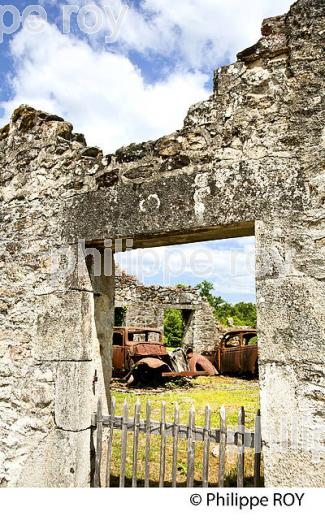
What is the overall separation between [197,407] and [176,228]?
17.7ft

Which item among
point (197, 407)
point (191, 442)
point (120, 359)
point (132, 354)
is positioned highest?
point (191, 442)

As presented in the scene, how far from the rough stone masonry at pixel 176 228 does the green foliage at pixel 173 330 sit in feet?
56.5

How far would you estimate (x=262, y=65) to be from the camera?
3.03m

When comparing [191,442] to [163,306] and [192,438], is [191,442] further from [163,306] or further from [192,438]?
[163,306]

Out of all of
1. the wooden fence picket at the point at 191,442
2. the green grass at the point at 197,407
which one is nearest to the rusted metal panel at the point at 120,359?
the green grass at the point at 197,407

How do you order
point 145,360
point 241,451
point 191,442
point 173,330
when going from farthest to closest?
point 173,330 < point 145,360 < point 191,442 < point 241,451

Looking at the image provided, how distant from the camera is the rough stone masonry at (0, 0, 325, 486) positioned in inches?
103

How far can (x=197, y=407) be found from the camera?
7.72 meters

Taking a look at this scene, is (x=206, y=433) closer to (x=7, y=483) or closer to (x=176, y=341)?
(x=7, y=483)

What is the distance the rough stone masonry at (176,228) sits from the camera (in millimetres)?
2604

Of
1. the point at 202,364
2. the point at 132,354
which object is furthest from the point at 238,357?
the point at 132,354

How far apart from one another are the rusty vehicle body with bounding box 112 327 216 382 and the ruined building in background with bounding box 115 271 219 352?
4386 millimetres

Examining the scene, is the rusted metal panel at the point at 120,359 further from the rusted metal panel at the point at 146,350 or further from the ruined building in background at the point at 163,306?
the ruined building in background at the point at 163,306

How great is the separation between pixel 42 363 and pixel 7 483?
1.06 meters
